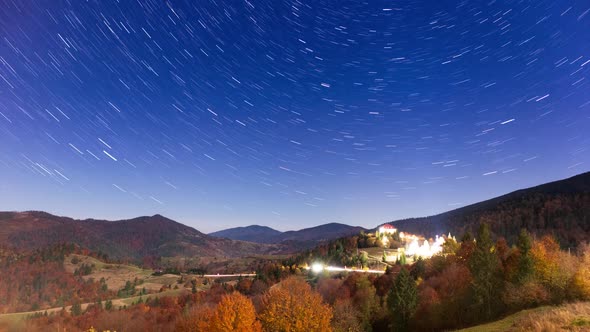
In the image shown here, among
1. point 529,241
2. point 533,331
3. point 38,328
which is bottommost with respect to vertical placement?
point 38,328

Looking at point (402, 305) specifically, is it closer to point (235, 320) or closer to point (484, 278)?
point (484, 278)

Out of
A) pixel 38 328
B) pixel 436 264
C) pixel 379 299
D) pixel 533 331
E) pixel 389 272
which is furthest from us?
→ pixel 38 328

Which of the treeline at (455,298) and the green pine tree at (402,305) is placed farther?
the green pine tree at (402,305)

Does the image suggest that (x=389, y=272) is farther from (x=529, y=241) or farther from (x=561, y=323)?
(x=561, y=323)

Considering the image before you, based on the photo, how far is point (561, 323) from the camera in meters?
25.2

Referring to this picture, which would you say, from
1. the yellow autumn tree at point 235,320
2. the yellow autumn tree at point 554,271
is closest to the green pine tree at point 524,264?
the yellow autumn tree at point 554,271

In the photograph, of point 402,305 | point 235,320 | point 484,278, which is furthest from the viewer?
point 402,305

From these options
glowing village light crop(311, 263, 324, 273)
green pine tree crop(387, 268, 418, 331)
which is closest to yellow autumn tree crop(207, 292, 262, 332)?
green pine tree crop(387, 268, 418, 331)

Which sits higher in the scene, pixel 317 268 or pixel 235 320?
pixel 317 268

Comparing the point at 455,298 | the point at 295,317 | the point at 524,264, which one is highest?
the point at 524,264

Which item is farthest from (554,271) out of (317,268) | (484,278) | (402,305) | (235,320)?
(317,268)

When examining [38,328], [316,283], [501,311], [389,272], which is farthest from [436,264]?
[38,328]

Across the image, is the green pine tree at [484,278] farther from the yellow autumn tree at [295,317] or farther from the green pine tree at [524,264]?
the yellow autumn tree at [295,317]

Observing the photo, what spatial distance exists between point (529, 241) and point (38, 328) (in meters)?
178
